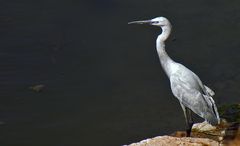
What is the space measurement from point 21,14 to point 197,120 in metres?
5.23

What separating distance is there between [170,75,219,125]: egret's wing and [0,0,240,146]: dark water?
3.48 m

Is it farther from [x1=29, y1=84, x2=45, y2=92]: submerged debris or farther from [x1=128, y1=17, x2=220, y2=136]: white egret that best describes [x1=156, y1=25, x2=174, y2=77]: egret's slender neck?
[x1=29, y1=84, x2=45, y2=92]: submerged debris

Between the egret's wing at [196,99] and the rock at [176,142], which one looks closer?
the rock at [176,142]

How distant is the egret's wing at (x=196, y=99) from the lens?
7.27 metres

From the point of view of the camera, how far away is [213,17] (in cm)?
1477

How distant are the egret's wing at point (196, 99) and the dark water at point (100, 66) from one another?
11.4 feet

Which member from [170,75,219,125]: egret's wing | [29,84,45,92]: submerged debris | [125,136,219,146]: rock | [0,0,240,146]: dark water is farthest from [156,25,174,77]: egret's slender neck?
[29,84,45,92]: submerged debris

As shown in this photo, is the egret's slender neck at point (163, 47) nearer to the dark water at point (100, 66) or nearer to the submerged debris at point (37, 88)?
the dark water at point (100, 66)

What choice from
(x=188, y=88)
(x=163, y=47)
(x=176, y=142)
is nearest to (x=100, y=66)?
(x=163, y=47)

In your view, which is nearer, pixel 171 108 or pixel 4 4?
pixel 171 108

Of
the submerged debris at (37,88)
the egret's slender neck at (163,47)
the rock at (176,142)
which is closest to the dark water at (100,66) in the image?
the submerged debris at (37,88)

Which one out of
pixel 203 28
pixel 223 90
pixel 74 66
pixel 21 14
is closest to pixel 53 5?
pixel 21 14

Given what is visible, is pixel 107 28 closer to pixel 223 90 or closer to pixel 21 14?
pixel 21 14

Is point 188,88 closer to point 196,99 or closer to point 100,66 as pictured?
point 196,99
